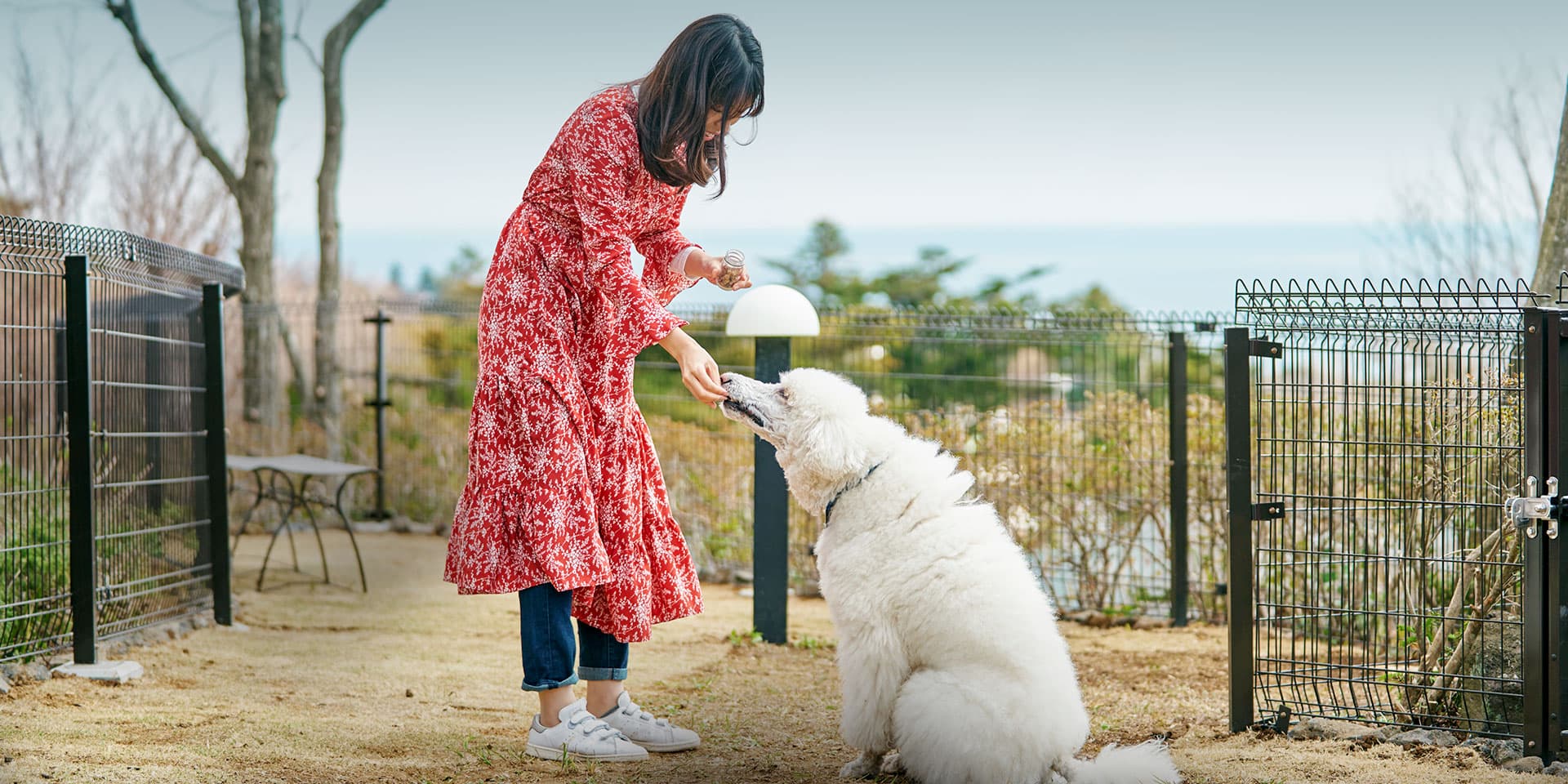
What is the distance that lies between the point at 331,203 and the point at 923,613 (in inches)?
401

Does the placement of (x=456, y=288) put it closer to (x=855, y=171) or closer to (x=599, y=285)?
(x=855, y=171)

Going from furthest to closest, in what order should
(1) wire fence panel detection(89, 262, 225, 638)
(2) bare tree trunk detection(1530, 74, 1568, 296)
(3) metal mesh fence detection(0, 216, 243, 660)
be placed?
(1) wire fence panel detection(89, 262, 225, 638) < (3) metal mesh fence detection(0, 216, 243, 660) < (2) bare tree trunk detection(1530, 74, 1568, 296)

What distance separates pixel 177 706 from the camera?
443 centimetres

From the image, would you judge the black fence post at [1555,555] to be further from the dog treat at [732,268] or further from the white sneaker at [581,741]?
the white sneaker at [581,741]

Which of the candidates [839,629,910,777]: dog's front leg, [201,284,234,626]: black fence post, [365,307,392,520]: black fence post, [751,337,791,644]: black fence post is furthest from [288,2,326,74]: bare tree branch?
[839,629,910,777]: dog's front leg

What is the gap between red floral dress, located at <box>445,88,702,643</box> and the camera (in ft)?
11.0

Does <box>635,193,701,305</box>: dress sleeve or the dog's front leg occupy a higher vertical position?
<box>635,193,701,305</box>: dress sleeve

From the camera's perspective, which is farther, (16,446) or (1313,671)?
(16,446)

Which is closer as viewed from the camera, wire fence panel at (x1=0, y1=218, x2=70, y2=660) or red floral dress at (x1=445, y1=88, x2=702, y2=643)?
red floral dress at (x1=445, y1=88, x2=702, y2=643)

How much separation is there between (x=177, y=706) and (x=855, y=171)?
65.3ft

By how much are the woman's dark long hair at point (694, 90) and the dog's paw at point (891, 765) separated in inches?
71.2

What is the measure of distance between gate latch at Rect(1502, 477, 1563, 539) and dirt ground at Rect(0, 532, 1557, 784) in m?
0.73

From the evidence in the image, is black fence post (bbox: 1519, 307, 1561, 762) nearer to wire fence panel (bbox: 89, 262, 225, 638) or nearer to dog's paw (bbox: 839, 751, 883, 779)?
dog's paw (bbox: 839, 751, 883, 779)

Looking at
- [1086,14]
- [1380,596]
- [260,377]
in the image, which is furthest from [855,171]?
[1380,596]
